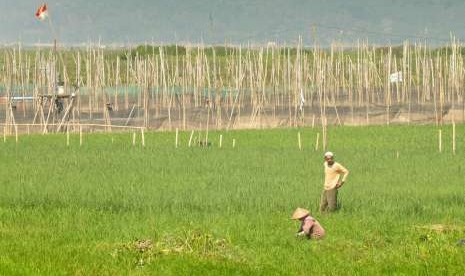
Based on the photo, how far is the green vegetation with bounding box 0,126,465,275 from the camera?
12672 millimetres

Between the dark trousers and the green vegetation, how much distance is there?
303 mm

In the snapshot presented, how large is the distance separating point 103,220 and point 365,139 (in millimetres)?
18452

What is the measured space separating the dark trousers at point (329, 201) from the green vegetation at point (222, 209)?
0.99ft

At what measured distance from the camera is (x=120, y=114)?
49.8m

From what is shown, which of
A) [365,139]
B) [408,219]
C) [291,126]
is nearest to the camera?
[408,219]

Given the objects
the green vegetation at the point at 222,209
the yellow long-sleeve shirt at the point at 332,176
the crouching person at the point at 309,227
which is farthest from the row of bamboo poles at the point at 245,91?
the crouching person at the point at 309,227

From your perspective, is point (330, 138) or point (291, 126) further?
point (291, 126)

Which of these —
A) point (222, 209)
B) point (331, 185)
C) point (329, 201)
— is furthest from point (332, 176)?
point (222, 209)

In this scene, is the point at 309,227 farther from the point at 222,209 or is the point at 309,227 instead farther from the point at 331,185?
the point at 222,209

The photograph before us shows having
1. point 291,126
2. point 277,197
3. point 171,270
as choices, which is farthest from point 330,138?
point 171,270

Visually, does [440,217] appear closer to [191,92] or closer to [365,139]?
[365,139]

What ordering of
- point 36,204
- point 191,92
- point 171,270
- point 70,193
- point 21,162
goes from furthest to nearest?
point 191,92
point 21,162
point 70,193
point 36,204
point 171,270

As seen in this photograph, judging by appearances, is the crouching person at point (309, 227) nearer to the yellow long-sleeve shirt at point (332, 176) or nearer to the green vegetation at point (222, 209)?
the green vegetation at point (222, 209)

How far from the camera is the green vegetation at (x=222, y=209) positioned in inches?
499
